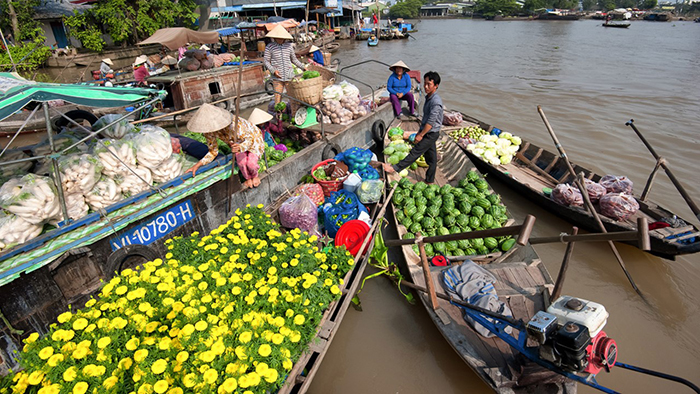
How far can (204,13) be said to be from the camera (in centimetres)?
3164

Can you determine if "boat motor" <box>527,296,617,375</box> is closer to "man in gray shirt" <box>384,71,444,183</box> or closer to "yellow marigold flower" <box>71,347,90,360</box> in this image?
"yellow marigold flower" <box>71,347,90,360</box>

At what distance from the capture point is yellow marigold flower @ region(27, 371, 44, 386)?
191 cm

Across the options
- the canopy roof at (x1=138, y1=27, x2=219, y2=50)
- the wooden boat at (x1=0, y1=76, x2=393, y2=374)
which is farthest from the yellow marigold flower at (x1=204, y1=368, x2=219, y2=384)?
the canopy roof at (x1=138, y1=27, x2=219, y2=50)

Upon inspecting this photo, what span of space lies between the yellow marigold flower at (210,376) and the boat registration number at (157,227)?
2.72 m

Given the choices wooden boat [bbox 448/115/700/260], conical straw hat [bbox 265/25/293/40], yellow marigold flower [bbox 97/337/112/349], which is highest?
conical straw hat [bbox 265/25/293/40]

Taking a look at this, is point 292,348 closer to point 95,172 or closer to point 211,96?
point 95,172

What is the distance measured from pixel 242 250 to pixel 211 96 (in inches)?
423

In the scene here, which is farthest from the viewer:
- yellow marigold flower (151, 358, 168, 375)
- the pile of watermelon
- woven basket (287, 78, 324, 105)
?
woven basket (287, 78, 324, 105)

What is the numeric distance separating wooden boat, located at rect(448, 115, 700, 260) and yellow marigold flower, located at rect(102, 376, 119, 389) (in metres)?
6.62

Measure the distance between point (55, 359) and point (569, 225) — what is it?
7.51m

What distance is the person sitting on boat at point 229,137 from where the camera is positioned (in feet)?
13.7

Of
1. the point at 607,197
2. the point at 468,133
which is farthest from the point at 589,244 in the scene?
the point at 468,133

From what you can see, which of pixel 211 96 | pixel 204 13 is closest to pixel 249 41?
pixel 211 96

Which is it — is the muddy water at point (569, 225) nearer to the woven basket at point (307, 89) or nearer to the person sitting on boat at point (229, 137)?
the person sitting on boat at point (229, 137)
